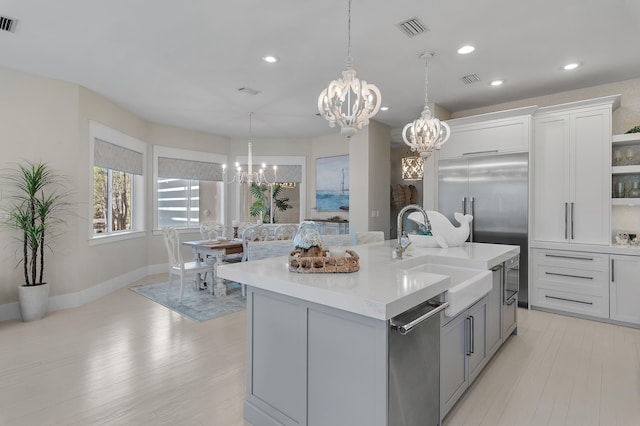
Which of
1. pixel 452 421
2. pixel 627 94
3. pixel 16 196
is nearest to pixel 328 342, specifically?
pixel 452 421

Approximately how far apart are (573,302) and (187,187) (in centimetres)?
670

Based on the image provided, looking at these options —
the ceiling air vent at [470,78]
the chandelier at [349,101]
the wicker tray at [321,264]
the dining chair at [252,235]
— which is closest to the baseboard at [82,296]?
the dining chair at [252,235]

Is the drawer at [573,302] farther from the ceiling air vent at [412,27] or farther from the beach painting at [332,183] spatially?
the beach painting at [332,183]

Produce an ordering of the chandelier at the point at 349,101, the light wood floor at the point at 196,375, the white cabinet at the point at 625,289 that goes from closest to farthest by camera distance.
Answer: the light wood floor at the point at 196,375
the chandelier at the point at 349,101
the white cabinet at the point at 625,289

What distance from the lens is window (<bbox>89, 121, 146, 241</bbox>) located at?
4688mm

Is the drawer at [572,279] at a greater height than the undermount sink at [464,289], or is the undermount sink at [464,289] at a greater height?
the undermount sink at [464,289]

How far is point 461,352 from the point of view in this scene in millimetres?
2119

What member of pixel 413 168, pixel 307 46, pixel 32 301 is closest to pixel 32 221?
pixel 32 301

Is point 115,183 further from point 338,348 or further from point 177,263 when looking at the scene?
point 338,348

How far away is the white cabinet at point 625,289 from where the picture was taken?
3.60 m

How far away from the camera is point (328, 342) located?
1.59 meters

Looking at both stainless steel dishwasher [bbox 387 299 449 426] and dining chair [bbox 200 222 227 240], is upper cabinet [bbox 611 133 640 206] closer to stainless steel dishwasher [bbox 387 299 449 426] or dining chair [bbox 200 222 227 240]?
stainless steel dishwasher [bbox 387 299 449 426]

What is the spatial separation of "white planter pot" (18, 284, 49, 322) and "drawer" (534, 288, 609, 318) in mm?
5971

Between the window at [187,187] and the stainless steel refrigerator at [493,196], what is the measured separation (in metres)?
4.70
